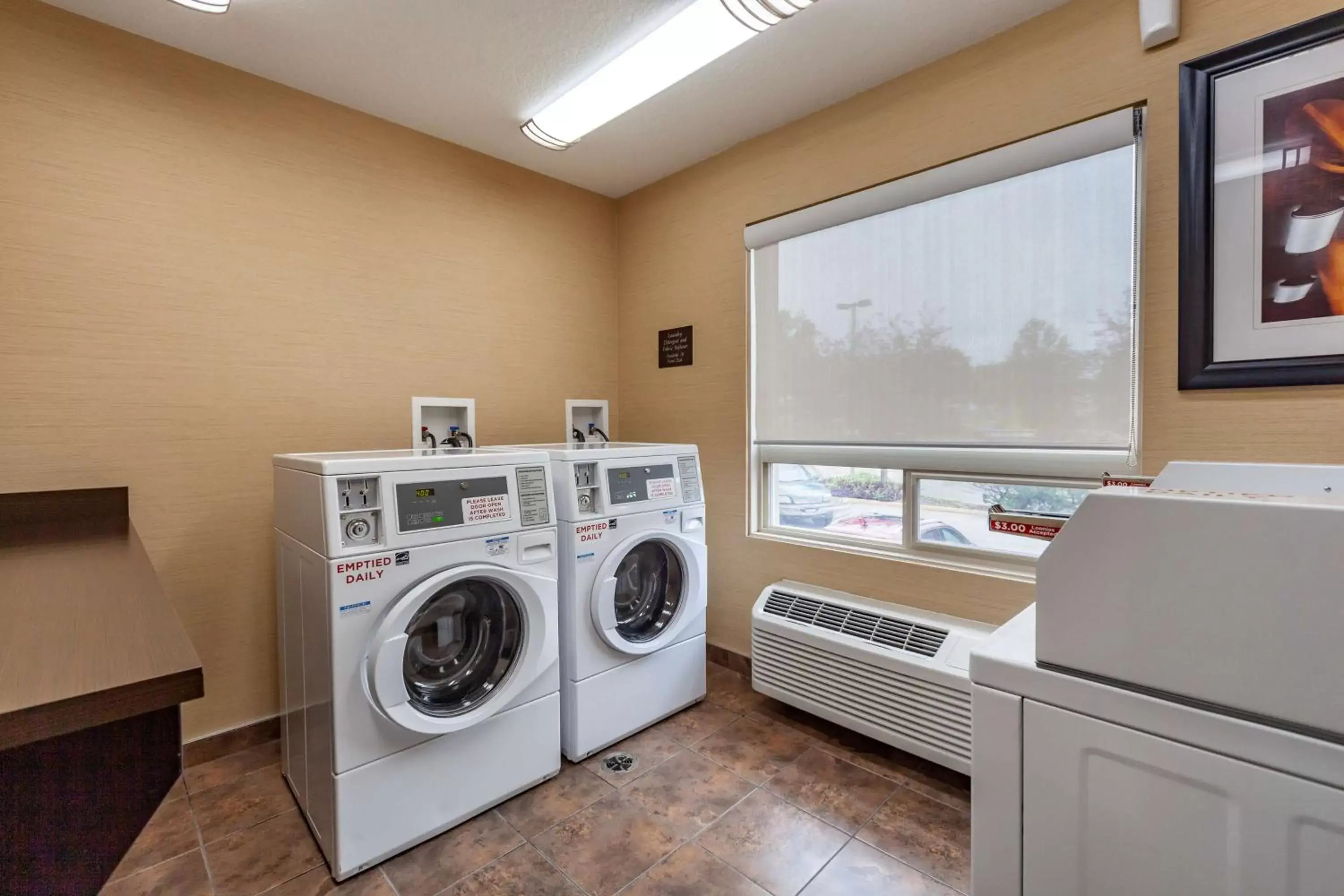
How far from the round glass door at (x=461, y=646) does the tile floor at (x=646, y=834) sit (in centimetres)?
43

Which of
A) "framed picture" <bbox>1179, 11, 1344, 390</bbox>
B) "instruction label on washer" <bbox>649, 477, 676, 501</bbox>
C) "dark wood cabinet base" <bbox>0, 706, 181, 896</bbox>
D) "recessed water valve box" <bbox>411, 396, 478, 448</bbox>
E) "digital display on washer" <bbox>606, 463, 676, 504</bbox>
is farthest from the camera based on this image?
"recessed water valve box" <bbox>411, 396, 478, 448</bbox>

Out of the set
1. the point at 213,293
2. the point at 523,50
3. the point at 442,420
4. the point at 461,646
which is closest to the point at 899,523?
the point at 461,646

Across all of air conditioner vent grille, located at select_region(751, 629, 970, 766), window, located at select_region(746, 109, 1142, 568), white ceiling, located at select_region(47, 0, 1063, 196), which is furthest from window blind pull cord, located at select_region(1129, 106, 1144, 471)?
air conditioner vent grille, located at select_region(751, 629, 970, 766)

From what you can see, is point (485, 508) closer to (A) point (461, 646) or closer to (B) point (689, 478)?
(A) point (461, 646)

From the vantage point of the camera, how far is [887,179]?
90.5 inches

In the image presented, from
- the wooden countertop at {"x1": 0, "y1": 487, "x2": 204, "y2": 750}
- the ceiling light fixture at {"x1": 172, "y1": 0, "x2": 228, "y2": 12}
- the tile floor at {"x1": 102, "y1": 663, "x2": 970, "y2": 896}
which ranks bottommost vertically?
the tile floor at {"x1": 102, "y1": 663, "x2": 970, "y2": 896}

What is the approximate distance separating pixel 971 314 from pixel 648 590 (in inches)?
65.3

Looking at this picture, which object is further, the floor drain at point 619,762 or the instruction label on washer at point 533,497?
the floor drain at point 619,762

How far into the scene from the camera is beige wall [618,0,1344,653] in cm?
162

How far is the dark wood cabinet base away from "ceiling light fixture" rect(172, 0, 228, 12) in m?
1.91

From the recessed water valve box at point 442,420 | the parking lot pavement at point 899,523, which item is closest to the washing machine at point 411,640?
the recessed water valve box at point 442,420

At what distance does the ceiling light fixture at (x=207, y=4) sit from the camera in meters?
1.65

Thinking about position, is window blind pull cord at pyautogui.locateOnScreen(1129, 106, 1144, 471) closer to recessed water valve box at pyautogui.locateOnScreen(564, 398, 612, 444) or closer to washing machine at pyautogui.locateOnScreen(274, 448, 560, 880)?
washing machine at pyautogui.locateOnScreen(274, 448, 560, 880)

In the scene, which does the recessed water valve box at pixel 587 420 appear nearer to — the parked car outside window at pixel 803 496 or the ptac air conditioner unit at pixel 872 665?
the parked car outside window at pixel 803 496
